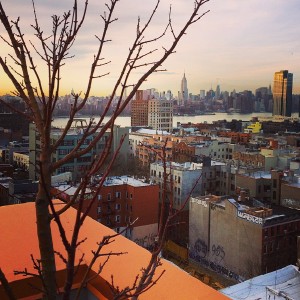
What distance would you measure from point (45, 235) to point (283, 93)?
72960 mm

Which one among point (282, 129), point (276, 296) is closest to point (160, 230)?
point (276, 296)

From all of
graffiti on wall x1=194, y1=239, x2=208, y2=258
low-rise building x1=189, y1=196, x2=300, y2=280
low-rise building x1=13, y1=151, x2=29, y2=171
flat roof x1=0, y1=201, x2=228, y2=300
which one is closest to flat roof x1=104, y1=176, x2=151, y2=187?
low-rise building x1=189, y1=196, x2=300, y2=280

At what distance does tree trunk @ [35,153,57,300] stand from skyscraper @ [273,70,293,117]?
72620 mm

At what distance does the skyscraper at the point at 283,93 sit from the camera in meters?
69.4

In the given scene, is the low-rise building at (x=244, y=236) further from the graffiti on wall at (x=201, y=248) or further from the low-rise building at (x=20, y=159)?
the low-rise building at (x=20, y=159)

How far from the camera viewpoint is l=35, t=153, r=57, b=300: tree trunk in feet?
2.72

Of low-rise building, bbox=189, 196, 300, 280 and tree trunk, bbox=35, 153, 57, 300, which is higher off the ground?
tree trunk, bbox=35, 153, 57, 300

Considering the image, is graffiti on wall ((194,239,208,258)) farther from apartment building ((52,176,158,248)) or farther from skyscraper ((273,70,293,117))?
skyscraper ((273,70,293,117))

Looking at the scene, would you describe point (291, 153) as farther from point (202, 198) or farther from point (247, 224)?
point (247, 224)

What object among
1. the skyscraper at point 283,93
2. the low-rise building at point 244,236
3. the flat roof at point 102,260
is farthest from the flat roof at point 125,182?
the skyscraper at point 283,93

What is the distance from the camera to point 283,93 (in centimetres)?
6956

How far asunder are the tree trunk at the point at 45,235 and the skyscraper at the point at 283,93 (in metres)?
72.6

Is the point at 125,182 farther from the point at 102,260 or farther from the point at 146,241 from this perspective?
the point at 102,260

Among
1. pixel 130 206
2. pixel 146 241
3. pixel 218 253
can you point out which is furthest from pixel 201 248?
pixel 130 206
